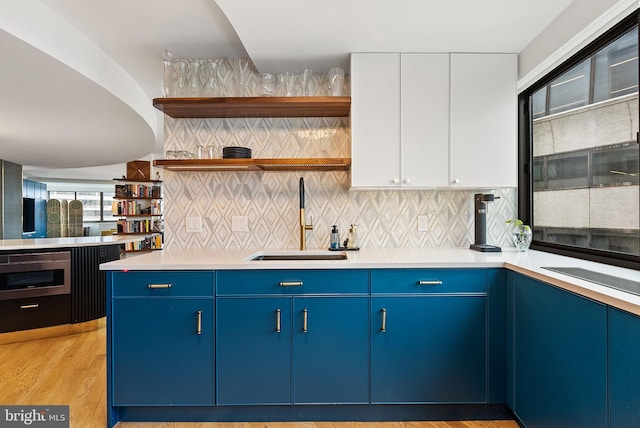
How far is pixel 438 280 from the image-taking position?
178cm

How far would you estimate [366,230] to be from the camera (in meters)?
2.47

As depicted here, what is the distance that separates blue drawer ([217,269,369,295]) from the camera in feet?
5.81

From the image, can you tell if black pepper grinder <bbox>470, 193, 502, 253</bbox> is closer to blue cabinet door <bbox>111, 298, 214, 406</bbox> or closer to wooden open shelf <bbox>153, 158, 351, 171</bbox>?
wooden open shelf <bbox>153, 158, 351, 171</bbox>

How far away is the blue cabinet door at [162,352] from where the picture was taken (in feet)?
5.81

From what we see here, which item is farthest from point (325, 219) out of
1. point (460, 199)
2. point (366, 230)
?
point (460, 199)

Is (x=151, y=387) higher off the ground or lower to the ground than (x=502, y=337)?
lower

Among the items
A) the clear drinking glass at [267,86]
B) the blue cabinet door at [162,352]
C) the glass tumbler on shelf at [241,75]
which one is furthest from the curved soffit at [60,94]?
the blue cabinet door at [162,352]

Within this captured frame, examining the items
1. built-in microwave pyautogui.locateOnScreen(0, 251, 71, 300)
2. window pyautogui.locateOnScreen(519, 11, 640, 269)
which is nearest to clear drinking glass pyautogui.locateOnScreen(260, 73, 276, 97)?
window pyautogui.locateOnScreen(519, 11, 640, 269)

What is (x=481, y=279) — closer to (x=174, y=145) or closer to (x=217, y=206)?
(x=217, y=206)

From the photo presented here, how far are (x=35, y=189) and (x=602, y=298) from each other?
12.6 meters

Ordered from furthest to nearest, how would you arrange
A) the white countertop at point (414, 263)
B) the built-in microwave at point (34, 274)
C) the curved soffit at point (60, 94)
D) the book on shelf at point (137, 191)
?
the book on shelf at point (137, 191) → the built-in microwave at point (34, 274) → the curved soffit at point (60, 94) → the white countertop at point (414, 263)

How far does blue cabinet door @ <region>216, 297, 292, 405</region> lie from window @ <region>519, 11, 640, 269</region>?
70.1 inches

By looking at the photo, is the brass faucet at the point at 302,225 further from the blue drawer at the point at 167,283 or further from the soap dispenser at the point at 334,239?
the blue drawer at the point at 167,283

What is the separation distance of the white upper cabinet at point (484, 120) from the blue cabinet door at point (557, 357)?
797 millimetres
